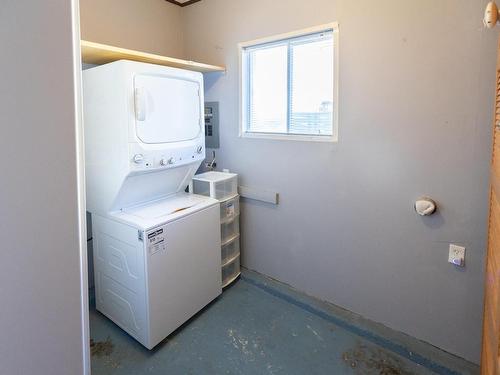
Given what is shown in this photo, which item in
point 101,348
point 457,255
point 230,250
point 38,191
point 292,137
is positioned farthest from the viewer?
point 230,250

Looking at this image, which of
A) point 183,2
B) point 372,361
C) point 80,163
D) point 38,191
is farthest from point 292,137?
point 38,191

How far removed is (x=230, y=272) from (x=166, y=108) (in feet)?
4.82

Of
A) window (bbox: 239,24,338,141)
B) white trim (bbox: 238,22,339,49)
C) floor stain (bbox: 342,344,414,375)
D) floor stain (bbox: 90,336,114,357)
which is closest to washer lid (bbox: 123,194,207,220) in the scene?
window (bbox: 239,24,338,141)

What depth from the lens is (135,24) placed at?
2605 millimetres

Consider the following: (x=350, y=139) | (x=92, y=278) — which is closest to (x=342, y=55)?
(x=350, y=139)

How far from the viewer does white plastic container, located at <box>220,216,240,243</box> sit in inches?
102

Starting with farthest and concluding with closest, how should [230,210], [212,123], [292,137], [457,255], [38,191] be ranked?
1. [212,123]
2. [230,210]
3. [292,137]
4. [457,255]
5. [38,191]

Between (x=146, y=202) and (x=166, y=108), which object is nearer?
(x=166, y=108)

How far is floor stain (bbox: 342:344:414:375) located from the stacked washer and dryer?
1063mm

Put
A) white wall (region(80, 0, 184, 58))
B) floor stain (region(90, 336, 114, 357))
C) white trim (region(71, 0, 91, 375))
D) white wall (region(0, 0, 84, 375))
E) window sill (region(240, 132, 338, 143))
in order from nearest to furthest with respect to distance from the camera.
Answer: white wall (region(0, 0, 84, 375)) < white trim (region(71, 0, 91, 375)) < floor stain (region(90, 336, 114, 357)) < window sill (region(240, 132, 338, 143)) < white wall (region(80, 0, 184, 58))

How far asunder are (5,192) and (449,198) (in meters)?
1.98

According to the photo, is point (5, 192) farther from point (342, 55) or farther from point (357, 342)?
point (357, 342)

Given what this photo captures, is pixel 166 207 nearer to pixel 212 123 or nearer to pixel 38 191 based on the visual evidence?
pixel 212 123

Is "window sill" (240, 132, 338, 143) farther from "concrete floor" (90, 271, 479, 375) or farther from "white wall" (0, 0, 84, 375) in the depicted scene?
"white wall" (0, 0, 84, 375)
